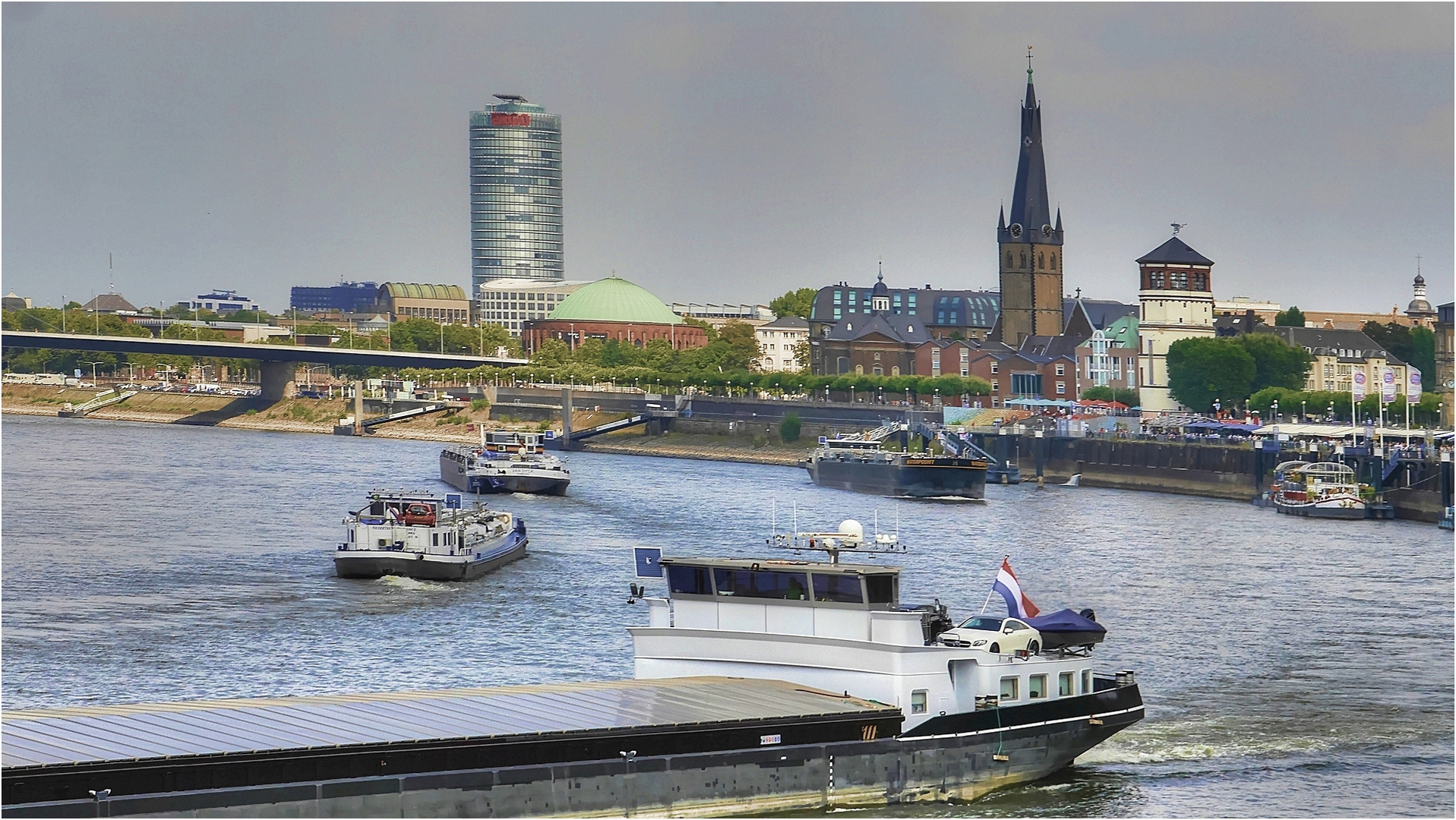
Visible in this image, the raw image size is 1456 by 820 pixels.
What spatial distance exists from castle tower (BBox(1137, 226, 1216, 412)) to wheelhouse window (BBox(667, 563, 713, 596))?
414 feet

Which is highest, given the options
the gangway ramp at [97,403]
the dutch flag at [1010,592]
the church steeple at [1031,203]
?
the church steeple at [1031,203]

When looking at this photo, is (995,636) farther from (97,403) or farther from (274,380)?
(97,403)

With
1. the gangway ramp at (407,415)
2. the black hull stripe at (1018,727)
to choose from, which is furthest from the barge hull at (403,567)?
the gangway ramp at (407,415)

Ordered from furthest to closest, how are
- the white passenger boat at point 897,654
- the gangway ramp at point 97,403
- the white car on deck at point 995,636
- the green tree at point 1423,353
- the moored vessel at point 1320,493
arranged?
the gangway ramp at point 97,403 → the green tree at point 1423,353 → the moored vessel at point 1320,493 → the white car on deck at point 995,636 → the white passenger boat at point 897,654

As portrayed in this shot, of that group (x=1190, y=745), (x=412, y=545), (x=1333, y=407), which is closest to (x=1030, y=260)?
(x=1333, y=407)

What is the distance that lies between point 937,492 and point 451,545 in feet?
146

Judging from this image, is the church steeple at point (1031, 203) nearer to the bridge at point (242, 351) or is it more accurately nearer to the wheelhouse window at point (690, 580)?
the bridge at point (242, 351)

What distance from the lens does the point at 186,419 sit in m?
176

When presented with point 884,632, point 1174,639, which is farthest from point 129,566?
point 884,632

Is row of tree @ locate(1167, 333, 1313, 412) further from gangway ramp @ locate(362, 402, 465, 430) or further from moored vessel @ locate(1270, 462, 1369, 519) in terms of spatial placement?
gangway ramp @ locate(362, 402, 465, 430)

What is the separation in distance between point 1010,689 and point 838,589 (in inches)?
122

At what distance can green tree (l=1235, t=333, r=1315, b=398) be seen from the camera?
14512cm

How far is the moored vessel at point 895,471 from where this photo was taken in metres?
99.2

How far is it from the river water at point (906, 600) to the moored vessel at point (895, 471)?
3.96 m
